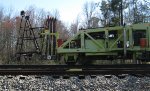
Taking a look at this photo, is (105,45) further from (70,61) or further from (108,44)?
(70,61)

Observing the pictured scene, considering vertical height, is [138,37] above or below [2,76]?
above

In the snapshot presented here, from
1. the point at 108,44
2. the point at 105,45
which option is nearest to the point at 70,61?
the point at 105,45

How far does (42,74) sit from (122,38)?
6863 mm

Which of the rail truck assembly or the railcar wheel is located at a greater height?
the rail truck assembly

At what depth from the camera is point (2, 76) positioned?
1217 cm

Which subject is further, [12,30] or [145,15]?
[12,30]

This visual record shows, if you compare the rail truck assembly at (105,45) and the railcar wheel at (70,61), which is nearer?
the rail truck assembly at (105,45)

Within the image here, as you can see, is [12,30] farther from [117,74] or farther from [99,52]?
[117,74]

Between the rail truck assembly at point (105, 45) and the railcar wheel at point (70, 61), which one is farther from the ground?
the rail truck assembly at point (105, 45)

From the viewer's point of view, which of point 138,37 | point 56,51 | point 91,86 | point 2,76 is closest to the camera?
point 91,86

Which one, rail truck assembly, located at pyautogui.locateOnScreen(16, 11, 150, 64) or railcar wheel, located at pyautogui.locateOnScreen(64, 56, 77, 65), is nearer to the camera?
rail truck assembly, located at pyautogui.locateOnScreen(16, 11, 150, 64)

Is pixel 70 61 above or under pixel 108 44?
under

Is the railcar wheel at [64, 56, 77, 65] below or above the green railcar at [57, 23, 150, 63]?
below

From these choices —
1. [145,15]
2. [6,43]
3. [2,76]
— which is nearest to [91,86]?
[2,76]
